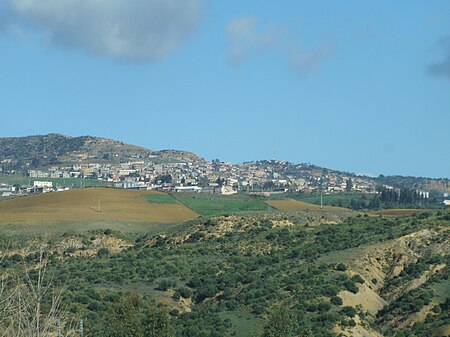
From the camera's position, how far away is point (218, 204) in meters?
175

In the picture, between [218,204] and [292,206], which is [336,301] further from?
[218,204]

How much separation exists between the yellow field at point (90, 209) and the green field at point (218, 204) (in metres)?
3.74

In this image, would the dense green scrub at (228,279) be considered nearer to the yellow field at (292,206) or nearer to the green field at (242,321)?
the green field at (242,321)

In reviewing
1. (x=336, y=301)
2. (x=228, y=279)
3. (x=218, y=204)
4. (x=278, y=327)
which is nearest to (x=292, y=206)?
(x=218, y=204)

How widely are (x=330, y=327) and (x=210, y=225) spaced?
58413 mm

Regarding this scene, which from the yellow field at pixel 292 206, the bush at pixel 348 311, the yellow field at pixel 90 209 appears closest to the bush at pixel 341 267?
the bush at pixel 348 311

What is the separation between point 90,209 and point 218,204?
3174 centimetres

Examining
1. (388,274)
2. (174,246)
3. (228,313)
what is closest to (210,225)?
(174,246)

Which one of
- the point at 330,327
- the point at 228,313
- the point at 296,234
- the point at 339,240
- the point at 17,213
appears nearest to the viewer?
the point at 330,327

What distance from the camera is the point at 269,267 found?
3856 inches

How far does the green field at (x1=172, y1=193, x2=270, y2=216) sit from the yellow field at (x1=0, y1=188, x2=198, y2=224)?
3740mm

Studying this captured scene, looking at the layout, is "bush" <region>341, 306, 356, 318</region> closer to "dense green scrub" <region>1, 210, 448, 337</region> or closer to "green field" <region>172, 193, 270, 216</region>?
"dense green scrub" <region>1, 210, 448, 337</region>

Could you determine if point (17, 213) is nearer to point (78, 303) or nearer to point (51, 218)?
point (51, 218)

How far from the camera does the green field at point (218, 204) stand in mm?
161500
